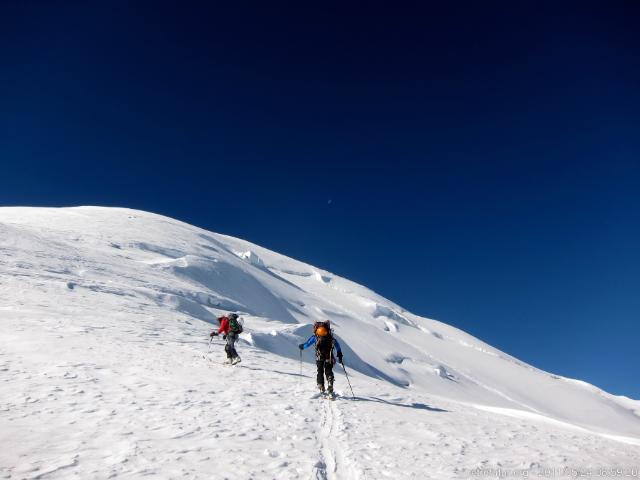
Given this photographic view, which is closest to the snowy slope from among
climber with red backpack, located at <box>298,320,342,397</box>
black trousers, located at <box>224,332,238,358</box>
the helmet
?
black trousers, located at <box>224,332,238,358</box>

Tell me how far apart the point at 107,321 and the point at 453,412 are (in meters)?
13.2

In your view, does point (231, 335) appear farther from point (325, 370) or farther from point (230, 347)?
point (325, 370)

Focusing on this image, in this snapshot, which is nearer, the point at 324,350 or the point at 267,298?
the point at 324,350

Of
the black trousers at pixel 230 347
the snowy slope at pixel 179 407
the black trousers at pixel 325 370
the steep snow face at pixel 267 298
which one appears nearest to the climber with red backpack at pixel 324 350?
the black trousers at pixel 325 370

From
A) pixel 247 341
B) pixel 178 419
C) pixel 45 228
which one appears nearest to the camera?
pixel 178 419

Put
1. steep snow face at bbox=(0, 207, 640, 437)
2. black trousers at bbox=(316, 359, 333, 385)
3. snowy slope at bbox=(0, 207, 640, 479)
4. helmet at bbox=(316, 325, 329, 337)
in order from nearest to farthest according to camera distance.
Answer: snowy slope at bbox=(0, 207, 640, 479), black trousers at bbox=(316, 359, 333, 385), helmet at bbox=(316, 325, 329, 337), steep snow face at bbox=(0, 207, 640, 437)

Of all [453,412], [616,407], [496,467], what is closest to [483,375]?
[616,407]

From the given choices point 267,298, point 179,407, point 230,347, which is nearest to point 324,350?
point 230,347

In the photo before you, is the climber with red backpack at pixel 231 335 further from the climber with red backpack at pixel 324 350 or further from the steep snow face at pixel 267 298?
the steep snow face at pixel 267 298

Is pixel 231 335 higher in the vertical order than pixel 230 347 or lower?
higher

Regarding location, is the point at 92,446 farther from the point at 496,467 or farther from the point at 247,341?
the point at 247,341

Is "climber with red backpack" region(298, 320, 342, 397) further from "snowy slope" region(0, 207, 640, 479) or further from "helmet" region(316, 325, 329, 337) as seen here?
"snowy slope" region(0, 207, 640, 479)

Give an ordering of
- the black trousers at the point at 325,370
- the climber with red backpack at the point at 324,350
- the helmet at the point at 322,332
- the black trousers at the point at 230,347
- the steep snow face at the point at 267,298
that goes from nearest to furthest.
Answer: the black trousers at the point at 325,370 → the climber with red backpack at the point at 324,350 → the helmet at the point at 322,332 → the black trousers at the point at 230,347 → the steep snow face at the point at 267,298

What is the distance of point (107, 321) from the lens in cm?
1675
